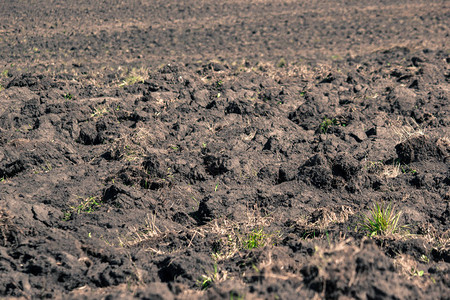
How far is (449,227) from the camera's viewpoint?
13.1ft

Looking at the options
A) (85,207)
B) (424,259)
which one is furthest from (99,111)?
(424,259)

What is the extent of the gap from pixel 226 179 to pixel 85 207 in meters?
1.45

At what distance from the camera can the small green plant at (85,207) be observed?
14.4 ft

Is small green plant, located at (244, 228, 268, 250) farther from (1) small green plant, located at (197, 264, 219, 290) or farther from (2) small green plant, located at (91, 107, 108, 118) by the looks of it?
(2) small green plant, located at (91, 107, 108, 118)

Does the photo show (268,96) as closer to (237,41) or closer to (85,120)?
(85,120)

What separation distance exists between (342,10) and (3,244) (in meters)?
19.3

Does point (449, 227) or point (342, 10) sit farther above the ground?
point (342, 10)

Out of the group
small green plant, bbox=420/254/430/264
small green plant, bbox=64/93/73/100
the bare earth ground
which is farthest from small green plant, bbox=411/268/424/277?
small green plant, bbox=64/93/73/100

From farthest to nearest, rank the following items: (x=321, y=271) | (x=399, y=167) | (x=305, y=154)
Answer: (x=305, y=154) < (x=399, y=167) < (x=321, y=271)

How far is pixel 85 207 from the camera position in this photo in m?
4.52

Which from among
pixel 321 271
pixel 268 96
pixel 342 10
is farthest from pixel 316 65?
pixel 342 10

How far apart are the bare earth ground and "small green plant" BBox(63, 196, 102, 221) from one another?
0.12ft

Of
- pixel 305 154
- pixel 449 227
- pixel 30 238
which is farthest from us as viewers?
pixel 305 154

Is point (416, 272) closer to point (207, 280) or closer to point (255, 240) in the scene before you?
point (255, 240)
